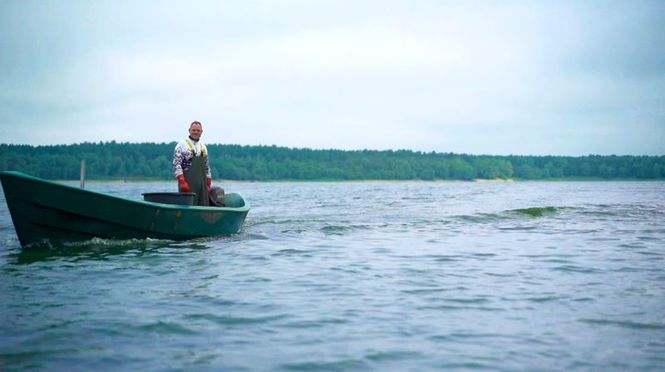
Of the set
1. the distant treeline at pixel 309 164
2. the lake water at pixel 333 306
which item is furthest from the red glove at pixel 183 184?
the distant treeline at pixel 309 164

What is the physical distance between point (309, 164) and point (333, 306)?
141979mm

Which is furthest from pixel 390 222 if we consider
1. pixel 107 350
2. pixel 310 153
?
pixel 310 153

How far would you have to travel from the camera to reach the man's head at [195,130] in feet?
44.0

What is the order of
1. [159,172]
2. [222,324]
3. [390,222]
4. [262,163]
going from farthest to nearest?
[262,163] → [159,172] → [390,222] → [222,324]

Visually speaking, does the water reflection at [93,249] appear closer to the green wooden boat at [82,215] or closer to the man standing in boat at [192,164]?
the green wooden boat at [82,215]

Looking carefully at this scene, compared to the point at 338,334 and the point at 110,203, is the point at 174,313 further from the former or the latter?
the point at 110,203

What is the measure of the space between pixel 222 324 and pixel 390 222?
13677mm

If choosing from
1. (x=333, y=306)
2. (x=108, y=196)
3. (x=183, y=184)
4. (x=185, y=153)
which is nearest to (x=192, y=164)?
(x=185, y=153)

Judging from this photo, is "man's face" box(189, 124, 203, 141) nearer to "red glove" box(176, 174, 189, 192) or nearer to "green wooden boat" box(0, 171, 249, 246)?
"red glove" box(176, 174, 189, 192)

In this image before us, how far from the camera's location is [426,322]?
6074 mm

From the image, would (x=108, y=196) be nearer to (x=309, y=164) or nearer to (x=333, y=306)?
(x=333, y=306)

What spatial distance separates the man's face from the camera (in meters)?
13.4

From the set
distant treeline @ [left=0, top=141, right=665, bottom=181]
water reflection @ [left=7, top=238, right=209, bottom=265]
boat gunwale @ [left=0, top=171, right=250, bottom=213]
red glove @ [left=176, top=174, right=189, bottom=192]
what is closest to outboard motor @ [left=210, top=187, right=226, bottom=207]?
boat gunwale @ [left=0, top=171, right=250, bottom=213]

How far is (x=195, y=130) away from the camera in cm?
1341
